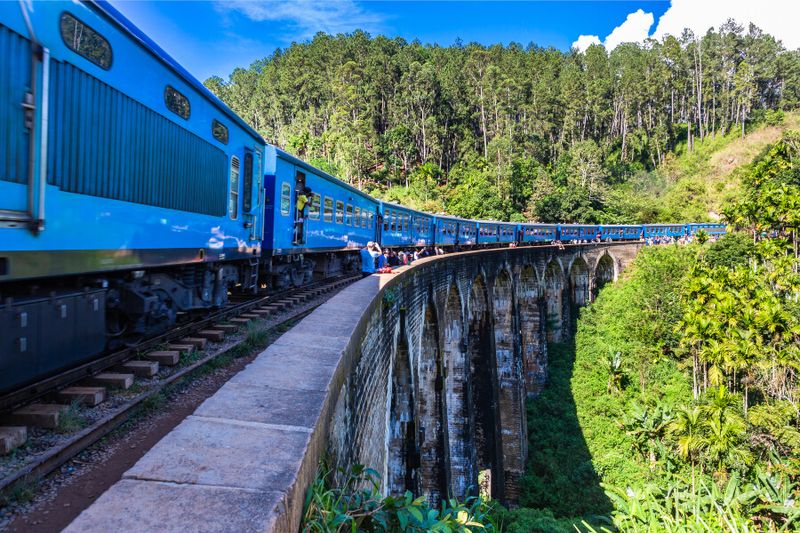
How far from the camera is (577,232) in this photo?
3794cm

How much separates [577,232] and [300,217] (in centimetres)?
3164

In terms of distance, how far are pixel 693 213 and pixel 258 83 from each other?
6244 cm

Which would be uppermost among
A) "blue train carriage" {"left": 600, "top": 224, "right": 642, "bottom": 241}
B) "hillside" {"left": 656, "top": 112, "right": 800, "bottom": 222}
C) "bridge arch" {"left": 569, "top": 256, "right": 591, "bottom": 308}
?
"hillside" {"left": 656, "top": 112, "right": 800, "bottom": 222}

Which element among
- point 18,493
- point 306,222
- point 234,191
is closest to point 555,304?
point 306,222

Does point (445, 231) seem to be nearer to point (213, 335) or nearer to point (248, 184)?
point (248, 184)

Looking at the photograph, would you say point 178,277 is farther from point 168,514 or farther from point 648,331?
point 648,331

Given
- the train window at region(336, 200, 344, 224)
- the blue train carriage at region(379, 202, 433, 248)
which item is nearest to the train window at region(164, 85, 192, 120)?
the train window at region(336, 200, 344, 224)

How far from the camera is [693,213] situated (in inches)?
1981

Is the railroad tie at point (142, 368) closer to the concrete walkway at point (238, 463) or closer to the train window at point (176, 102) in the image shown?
the concrete walkway at point (238, 463)

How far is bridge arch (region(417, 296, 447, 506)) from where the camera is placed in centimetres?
1383

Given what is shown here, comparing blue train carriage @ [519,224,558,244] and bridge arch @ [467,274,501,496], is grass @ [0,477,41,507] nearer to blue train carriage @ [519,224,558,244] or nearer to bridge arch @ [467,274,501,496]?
bridge arch @ [467,274,501,496]

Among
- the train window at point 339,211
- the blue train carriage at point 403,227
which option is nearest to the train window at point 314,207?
the train window at point 339,211

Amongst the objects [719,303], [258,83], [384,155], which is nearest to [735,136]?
[384,155]

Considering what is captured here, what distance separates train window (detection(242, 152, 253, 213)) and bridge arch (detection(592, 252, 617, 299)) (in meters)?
34.5
